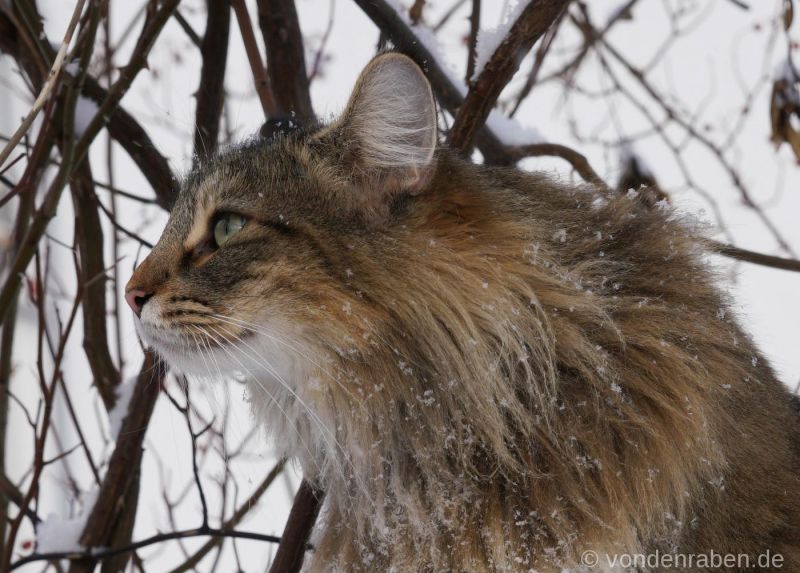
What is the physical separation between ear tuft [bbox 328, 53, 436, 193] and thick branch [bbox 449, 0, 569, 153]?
0.33 metres

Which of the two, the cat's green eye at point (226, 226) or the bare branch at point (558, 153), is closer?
the cat's green eye at point (226, 226)

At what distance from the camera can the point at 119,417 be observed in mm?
2619

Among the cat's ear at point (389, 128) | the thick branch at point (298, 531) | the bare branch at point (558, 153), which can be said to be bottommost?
the thick branch at point (298, 531)

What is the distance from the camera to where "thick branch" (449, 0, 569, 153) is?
7.23ft

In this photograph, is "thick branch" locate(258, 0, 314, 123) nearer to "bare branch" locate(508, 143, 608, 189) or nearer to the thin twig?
"bare branch" locate(508, 143, 608, 189)

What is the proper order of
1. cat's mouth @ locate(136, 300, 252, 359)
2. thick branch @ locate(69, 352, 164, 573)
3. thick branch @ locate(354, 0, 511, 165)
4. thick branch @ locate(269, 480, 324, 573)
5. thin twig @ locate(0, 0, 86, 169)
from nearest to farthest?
thin twig @ locate(0, 0, 86, 169)
cat's mouth @ locate(136, 300, 252, 359)
thick branch @ locate(269, 480, 324, 573)
thick branch @ locate(69, 352, 164, 573)
thick branch @ locate(354, 0, 511, 165)

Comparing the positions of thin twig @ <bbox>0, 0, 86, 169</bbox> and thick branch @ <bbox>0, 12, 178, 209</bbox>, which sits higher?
thick branch @ <bbox>0, 12, 178, 209</bbox>

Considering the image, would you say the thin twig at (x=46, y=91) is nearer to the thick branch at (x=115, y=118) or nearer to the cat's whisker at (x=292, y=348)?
the cat's whisker at (x=292, y=348)

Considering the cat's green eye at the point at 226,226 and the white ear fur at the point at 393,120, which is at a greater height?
the white ear fur at the point at 393,120

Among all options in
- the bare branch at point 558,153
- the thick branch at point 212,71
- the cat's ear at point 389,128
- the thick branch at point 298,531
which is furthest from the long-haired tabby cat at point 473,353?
the thick branch at point 212,71

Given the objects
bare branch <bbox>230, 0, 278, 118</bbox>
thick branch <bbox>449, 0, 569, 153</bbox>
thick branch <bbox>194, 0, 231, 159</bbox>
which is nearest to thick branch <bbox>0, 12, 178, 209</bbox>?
thick branch <bbox>194, 0, 231, 159</bbox>

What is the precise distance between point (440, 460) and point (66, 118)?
1.17 meters

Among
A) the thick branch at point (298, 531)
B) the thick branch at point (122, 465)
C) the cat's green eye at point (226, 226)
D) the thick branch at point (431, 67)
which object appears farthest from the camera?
the thick branch at point (431, 67)

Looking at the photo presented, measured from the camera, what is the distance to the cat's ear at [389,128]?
1952 mm
